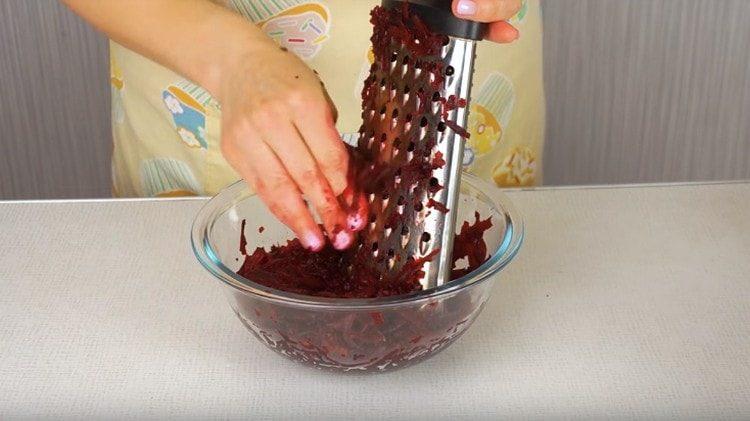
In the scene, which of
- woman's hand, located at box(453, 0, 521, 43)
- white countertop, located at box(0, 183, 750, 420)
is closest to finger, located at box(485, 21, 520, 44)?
woman's hand, located at box(453, 0, 521, 43)

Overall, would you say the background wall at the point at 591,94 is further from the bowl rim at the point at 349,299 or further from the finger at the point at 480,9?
the finger at the point at 480,9

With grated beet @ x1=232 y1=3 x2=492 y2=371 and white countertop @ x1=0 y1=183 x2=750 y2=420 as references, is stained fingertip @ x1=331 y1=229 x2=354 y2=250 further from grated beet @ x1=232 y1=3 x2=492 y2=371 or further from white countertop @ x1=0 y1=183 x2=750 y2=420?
white countertop @ x1=0 y1=183 x2=750 y2=420

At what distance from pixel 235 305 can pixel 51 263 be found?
306 mm

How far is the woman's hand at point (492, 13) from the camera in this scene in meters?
0.72

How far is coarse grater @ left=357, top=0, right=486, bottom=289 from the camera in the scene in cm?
76

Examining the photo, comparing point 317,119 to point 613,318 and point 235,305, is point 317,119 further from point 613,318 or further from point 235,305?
point 613,318

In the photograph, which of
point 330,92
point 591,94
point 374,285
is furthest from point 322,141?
point 591,94

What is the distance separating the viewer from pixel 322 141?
83cm

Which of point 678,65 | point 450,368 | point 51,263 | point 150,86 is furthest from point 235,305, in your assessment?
point 678,65

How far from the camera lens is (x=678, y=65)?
87.6 inches

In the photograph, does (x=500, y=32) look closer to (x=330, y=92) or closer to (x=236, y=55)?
(x=236, y=55)

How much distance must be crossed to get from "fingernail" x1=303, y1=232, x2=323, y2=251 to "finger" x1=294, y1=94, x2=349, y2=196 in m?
0.06

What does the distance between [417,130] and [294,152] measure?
0.36 feet

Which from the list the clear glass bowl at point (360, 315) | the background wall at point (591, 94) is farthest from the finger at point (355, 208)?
the background wall at point (591, 94)
